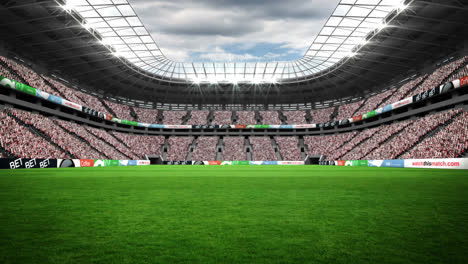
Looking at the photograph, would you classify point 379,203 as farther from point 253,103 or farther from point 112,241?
point 253,103

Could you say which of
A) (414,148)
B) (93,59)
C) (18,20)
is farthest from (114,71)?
(414,148)

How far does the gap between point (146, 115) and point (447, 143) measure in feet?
184

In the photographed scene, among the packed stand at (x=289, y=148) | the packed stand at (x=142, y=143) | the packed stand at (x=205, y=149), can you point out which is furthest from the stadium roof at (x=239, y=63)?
the packed stand at (x=289, y=148)

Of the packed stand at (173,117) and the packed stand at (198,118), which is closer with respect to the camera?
the packed stand at (173,117)

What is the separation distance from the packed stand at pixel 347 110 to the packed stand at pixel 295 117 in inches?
329

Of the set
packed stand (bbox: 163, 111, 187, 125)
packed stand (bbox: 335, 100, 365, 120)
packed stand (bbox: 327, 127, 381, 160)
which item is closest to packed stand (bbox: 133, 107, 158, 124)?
packed stand (bbox: 163, 111, 187, 125)

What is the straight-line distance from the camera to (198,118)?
65.1 metres

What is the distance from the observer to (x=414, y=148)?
29.5m

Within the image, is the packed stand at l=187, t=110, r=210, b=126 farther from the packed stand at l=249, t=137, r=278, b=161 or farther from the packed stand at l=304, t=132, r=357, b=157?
the packed stand at l=304, t=132, r=357, b=157

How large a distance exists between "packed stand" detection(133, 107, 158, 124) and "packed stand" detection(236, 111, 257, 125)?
20621 mm

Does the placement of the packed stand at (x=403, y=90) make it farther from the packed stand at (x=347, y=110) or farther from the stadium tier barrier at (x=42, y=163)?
the stadium tier barrier at (x=42, y=163)

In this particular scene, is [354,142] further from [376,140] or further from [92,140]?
[92,140]

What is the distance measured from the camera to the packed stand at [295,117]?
63.5 meters

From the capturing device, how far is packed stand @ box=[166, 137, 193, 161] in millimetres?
55594
